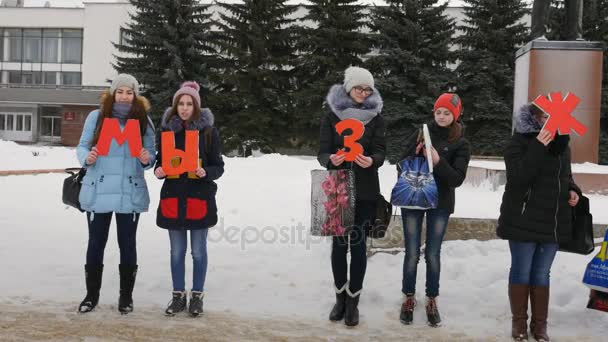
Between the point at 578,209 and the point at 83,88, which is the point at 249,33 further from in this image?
the point at 578,209

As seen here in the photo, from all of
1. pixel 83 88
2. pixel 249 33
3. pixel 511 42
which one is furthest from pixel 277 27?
pixel 83 88

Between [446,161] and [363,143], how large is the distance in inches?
25.2

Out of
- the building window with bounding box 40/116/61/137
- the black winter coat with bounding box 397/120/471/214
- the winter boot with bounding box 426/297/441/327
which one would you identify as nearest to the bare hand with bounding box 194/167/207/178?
the black winter coat with bounding box 397/120/471/214

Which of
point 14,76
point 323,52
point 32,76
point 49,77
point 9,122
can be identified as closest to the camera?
point 323,52

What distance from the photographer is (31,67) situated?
5144 cm

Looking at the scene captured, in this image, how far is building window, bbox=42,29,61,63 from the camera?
4919cm

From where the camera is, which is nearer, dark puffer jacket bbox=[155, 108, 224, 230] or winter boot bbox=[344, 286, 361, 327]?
winter boot bbox=[344, 286, 361, 327]

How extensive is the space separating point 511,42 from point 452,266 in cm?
2558

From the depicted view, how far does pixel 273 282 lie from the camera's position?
5.50 meters

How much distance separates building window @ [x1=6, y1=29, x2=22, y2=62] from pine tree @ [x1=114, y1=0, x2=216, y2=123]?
2497 cm

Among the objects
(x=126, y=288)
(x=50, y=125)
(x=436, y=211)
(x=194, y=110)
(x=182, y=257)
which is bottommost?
(x=126, y=288)

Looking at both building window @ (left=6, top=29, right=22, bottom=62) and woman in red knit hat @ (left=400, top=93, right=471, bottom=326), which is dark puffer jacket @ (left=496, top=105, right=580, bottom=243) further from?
building window @ (left=6, top=29, right=22, bottom=62)

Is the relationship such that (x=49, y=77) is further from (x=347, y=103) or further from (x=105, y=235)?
(x=347, y=103)
